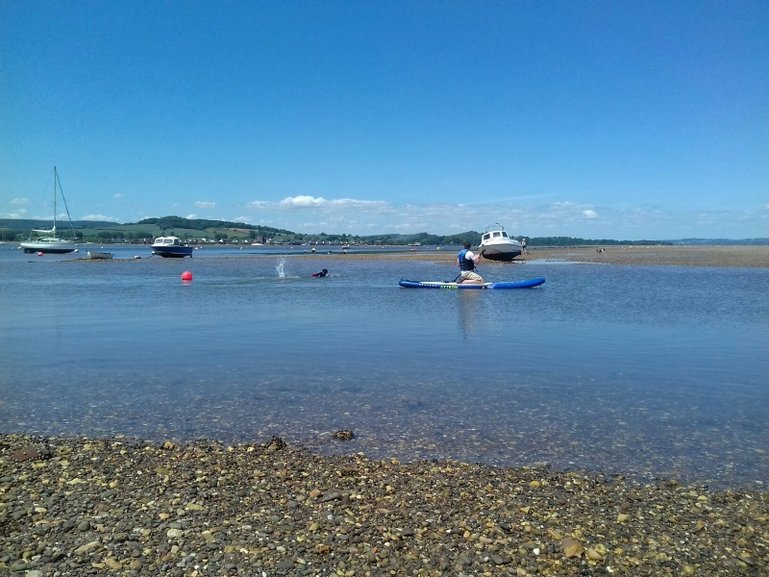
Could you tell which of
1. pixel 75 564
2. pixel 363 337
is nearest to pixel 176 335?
pixel 363 337

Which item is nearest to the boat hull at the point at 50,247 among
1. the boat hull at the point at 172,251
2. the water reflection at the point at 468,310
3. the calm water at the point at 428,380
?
the boat hull at the point at 172,251

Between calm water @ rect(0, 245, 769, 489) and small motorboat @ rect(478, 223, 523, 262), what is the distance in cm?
4017

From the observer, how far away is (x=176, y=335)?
1966 cm

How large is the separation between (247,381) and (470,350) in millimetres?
6576

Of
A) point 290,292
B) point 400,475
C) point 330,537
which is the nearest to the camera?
point 330,537

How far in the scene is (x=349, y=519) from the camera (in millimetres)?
6336

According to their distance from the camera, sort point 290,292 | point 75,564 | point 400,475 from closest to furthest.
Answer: point 75,564 < point 400,475 < point 290,292

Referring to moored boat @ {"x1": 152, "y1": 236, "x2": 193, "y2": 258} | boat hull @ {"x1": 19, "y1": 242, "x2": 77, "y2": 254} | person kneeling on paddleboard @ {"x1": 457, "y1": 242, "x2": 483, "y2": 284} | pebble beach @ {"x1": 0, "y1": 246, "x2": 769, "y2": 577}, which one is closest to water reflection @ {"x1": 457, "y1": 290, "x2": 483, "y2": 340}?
person kneeling on paddleboard @ {"x1": 457, "y1": 242, "x2": 483, "y2": 284}

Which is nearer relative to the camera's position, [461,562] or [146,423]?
[461,562]

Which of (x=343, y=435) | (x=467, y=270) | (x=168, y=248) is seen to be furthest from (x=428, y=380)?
(x=168, y=248)

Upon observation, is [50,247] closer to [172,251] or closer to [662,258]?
[172,251]

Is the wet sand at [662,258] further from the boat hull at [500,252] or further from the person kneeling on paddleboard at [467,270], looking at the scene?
the person kneeling on paddleboard at [467,270]

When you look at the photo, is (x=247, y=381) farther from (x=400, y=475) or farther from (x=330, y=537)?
(x=330, y=537)

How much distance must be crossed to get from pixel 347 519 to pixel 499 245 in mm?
62800
